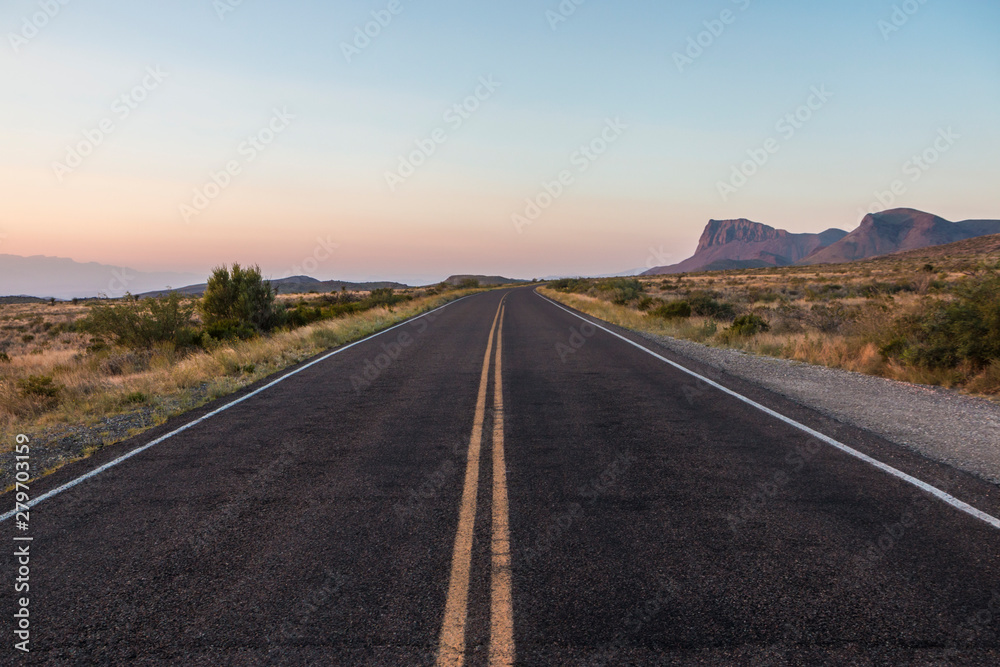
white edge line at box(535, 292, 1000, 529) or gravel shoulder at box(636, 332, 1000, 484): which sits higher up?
white edge line at box(535, 292, 1000, 529)

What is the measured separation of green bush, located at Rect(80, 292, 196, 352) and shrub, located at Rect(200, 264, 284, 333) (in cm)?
404

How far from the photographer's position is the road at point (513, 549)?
9.16 ft

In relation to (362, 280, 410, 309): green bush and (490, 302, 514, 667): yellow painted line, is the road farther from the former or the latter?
(362, 280, 410, 309): green bush

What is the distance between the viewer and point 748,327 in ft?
55.1

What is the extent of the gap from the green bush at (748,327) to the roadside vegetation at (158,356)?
12.6 metres

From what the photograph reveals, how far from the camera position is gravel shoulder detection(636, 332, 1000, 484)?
228 inches

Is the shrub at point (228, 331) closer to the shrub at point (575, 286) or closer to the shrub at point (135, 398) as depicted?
the shrub at point (135, 398)

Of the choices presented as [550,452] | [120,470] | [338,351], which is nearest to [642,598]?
[550,452]

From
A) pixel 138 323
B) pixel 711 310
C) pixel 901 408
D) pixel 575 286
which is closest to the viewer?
pixel 901 408

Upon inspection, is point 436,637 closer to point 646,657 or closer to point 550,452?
point 646,657

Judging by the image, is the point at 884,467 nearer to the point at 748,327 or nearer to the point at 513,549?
the point at 513,549

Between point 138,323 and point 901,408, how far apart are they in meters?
18.3

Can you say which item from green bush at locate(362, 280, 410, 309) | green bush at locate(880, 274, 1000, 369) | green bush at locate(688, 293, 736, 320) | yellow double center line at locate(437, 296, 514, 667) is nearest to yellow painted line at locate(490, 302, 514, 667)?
yellow double center line at locate(437, 296, 514, 667)

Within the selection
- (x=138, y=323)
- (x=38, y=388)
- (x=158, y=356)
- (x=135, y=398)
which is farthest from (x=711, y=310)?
(x=38, y=388)
